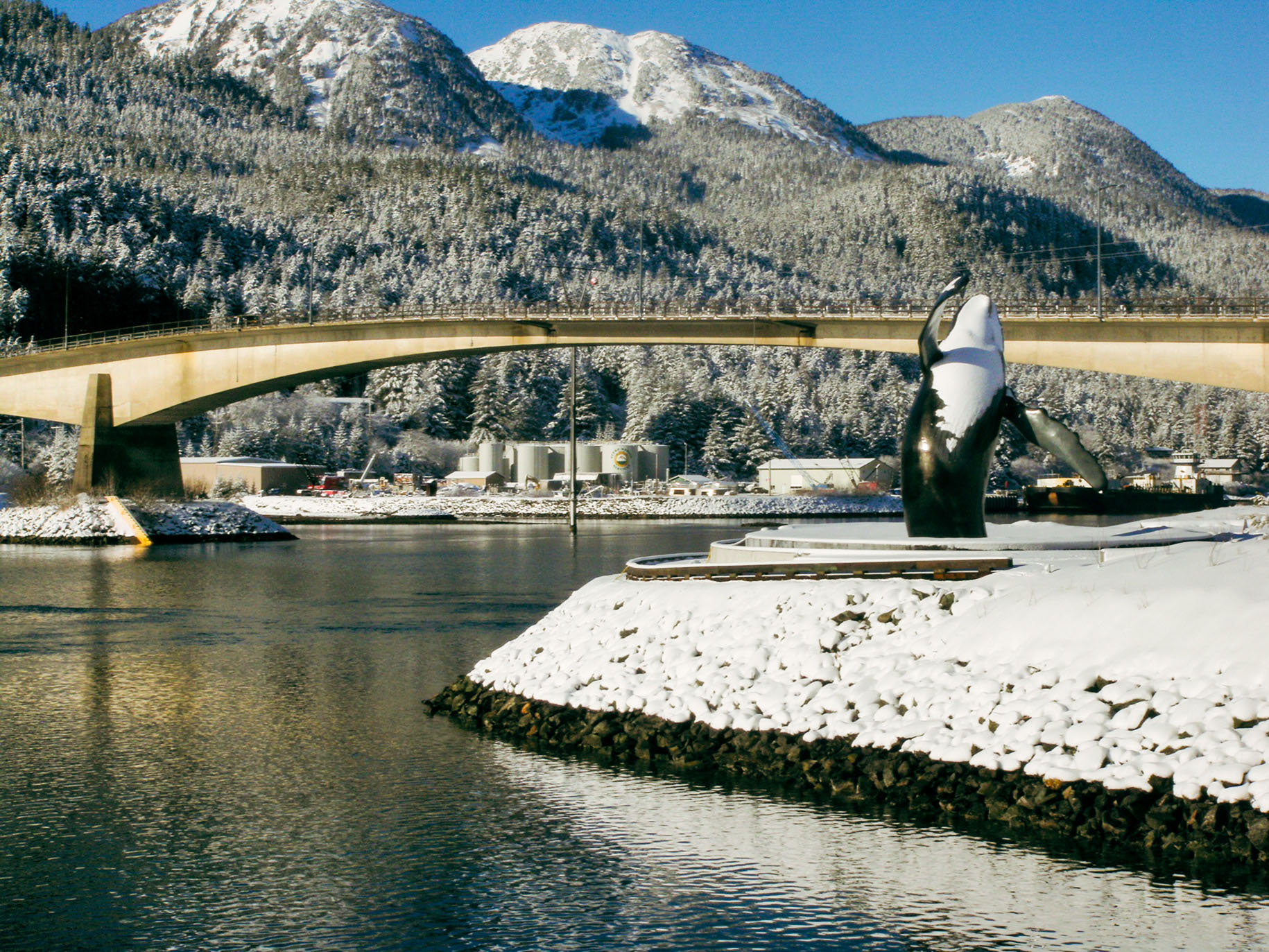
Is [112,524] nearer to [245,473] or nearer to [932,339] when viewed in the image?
[245,473]

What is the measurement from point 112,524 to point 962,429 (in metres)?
55.3

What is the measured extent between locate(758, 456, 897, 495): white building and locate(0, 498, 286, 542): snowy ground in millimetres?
69302

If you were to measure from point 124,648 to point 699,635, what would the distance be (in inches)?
623

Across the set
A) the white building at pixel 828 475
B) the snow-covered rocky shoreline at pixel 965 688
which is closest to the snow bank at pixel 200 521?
the snow-covered rocky shoreline at pixel 965 688

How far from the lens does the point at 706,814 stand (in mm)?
16625

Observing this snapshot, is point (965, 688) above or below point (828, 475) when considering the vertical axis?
below

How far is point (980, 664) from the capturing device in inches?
707

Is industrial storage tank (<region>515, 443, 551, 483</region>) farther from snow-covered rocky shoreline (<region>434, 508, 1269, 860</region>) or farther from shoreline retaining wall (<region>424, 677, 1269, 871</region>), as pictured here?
shoreline retaining wall (<region>424, 677, 1269, 871</region>)

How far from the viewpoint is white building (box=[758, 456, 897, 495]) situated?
13350 centimetres

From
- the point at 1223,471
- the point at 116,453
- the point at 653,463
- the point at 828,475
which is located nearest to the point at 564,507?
the point at 828,475

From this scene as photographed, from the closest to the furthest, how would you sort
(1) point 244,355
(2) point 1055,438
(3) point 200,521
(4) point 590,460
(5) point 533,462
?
(2) point 1055,438 → (1) point 244,355 → (3) point 200,521 → (5) point 533,462 → (4) point 590,460

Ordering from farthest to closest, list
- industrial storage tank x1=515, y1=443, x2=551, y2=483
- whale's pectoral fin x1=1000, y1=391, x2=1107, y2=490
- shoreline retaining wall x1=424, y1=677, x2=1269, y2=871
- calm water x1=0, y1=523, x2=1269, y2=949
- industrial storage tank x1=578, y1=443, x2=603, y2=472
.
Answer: industrial storage tank x1=578, y1=443, x2=603, y2=472 → industrial storage tank x1=515, y1=443, x2=551, y2=483 → whale's pectoral fin x1=1000, y1=391, x2=1107, y2=490 → shoreline retaining wall x1=424, y1=677, x2=1269, y2=871 → calm water x1=0, y1=523, x2=1269, y2=949

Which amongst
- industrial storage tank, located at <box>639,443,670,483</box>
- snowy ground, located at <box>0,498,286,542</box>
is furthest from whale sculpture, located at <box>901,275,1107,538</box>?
industrial storage tank, located at <box>639,443,670,483</box>

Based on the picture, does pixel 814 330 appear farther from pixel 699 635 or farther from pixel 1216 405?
pixel 1216 405
